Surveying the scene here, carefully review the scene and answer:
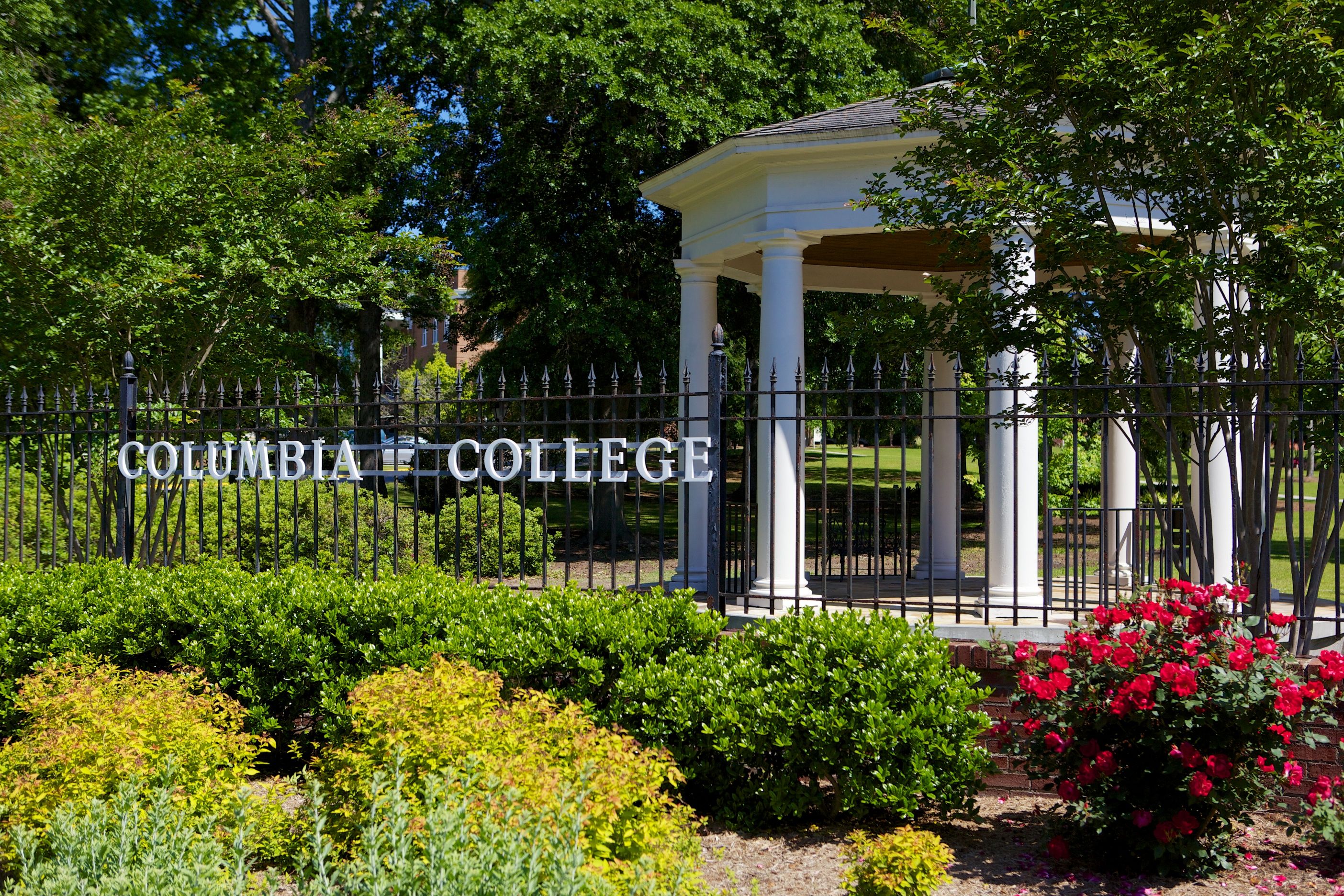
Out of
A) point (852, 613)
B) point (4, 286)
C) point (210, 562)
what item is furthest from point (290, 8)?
point (852, 613)

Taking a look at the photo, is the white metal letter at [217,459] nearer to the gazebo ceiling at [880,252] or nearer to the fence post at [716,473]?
the fence post at [716,473]

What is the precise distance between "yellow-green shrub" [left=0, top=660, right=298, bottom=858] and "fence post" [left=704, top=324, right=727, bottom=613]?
2.74 metres

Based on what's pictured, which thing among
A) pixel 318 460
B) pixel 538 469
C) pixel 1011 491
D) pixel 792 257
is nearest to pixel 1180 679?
Answer: pixel 1011 491

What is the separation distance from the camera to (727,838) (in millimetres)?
5699

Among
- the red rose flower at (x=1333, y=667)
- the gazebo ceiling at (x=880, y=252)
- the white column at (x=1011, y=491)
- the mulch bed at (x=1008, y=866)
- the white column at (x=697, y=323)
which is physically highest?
the gazebo ceiling at (x=880, y=252)

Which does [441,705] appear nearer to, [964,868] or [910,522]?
[964,868]

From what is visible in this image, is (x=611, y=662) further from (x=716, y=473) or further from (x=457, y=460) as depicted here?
(x=457, y=460)

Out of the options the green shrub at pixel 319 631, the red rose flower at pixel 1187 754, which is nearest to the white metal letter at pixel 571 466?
the green shrub at pixel 319 631

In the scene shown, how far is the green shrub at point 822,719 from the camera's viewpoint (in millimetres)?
5484

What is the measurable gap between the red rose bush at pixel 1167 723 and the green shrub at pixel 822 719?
36 cm

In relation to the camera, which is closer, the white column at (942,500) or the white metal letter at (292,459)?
the white metal letter at (292,459)

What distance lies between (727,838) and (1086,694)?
1.97 metres

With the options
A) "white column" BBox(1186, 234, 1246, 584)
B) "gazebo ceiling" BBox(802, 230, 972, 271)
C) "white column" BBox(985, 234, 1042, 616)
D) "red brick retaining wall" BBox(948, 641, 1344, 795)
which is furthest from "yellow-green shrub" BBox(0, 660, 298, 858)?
"gazebo ceiling" BBox(802, 230, 972, 271)

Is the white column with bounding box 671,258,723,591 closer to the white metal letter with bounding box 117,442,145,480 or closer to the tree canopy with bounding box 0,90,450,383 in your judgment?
the white metal letter with bounding box 117,442,145,480
